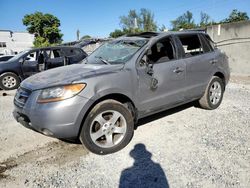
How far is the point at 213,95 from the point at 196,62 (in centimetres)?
105

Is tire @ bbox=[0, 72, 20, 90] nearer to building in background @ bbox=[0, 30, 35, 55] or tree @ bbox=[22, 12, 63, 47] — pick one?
tree @ bbox=[22, 12, 63, 47]

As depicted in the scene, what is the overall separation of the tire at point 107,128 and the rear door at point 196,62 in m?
1.54

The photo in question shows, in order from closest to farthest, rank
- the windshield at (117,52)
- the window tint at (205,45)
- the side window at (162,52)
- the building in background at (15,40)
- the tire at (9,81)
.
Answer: the windshield at (117,52), the side window at (162,52), the window tint at (205,45), the tire at (9,81), the building in background at (15,40)

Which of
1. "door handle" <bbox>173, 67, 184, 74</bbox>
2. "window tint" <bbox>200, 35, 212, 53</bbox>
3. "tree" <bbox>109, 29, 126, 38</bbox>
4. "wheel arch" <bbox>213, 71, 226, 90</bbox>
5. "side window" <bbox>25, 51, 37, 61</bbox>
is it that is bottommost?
"wheel arch" <bbox>213, 71, 226, 90</bbox>

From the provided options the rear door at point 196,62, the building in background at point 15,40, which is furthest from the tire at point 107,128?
the building in background at point 15,40

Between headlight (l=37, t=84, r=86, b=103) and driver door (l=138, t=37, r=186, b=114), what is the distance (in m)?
1.05

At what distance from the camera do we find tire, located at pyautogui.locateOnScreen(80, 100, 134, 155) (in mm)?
3302

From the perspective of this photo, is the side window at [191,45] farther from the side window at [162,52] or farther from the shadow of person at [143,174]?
the shadow of person at [143,174]

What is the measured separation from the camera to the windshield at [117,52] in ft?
13.0

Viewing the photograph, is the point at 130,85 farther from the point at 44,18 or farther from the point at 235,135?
the point at 44,18

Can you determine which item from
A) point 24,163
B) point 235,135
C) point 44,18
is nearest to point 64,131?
point 24,163

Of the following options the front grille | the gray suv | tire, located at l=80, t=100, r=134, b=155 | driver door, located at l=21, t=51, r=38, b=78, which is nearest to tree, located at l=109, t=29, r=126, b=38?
driver door, located at l=21, t=51, r=38, b=78

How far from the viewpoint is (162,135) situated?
405 cm

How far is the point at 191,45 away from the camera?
480cm
